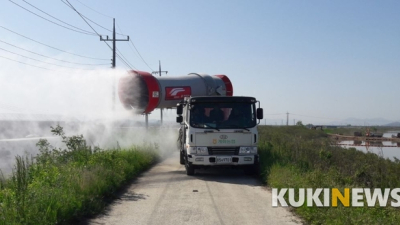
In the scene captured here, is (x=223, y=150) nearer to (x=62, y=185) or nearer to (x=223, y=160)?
(x=223, y=160)

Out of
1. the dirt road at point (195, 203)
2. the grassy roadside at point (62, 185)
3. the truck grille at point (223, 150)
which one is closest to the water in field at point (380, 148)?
the truck grille at point (223, 150)

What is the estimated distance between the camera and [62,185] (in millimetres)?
9297

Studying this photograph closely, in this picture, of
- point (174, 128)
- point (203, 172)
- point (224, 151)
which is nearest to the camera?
point (224, 151)

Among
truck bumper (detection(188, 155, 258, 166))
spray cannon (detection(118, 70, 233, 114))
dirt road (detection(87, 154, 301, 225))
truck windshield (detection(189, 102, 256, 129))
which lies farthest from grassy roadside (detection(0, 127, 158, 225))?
spray cannon (detection(118, 70, 233, 114))

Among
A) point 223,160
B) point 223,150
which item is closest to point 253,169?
point 223,160

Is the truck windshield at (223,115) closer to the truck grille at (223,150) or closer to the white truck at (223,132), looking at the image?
the white truck at (223,132)

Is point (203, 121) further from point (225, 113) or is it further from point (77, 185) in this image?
point (77, 185)

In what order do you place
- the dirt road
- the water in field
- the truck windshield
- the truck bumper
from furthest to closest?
the water in field < the truck windshield < the truck bumper < the dirt road

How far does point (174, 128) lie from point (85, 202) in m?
26.3

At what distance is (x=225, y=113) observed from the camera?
14297 mm

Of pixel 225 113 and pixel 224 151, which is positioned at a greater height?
pixel 225 113

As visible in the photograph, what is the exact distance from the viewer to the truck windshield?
14125 mm

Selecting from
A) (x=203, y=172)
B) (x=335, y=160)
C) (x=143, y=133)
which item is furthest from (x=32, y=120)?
(x=335, y=160)

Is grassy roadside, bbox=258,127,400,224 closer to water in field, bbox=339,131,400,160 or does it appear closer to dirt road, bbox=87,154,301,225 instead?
dirt road, bbox=87,154,301,225
